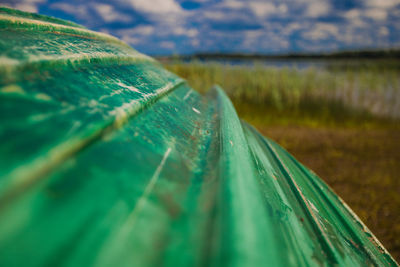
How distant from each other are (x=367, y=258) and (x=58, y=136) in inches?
46.4

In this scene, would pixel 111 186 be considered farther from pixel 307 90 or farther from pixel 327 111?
pixel 307 90

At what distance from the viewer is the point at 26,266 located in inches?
12.9

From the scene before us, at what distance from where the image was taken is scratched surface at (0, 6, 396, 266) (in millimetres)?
385

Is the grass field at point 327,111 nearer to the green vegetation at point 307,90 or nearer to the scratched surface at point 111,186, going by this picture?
the green vegetation at point 307,90

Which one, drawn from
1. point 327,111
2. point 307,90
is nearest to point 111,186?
point 327,111

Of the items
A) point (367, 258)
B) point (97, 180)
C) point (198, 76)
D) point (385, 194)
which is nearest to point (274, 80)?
point (198, 76)

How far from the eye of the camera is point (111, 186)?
0.49 metres

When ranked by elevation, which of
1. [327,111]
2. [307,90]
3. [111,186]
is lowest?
[327,111]

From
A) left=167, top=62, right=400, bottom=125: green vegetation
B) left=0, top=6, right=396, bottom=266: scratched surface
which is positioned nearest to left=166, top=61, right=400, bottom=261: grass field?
left=167, top=62, right=400, bottom=125: green vegetation

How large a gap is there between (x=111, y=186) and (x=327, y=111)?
9649mm

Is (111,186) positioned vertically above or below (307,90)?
above

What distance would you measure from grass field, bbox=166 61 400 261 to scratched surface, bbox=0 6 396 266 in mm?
4317

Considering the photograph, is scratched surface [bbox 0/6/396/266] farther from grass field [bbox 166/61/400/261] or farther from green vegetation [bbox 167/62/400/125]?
green vegetation [bbox 167/62/400/125]

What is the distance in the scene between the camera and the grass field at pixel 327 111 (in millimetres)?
5141
